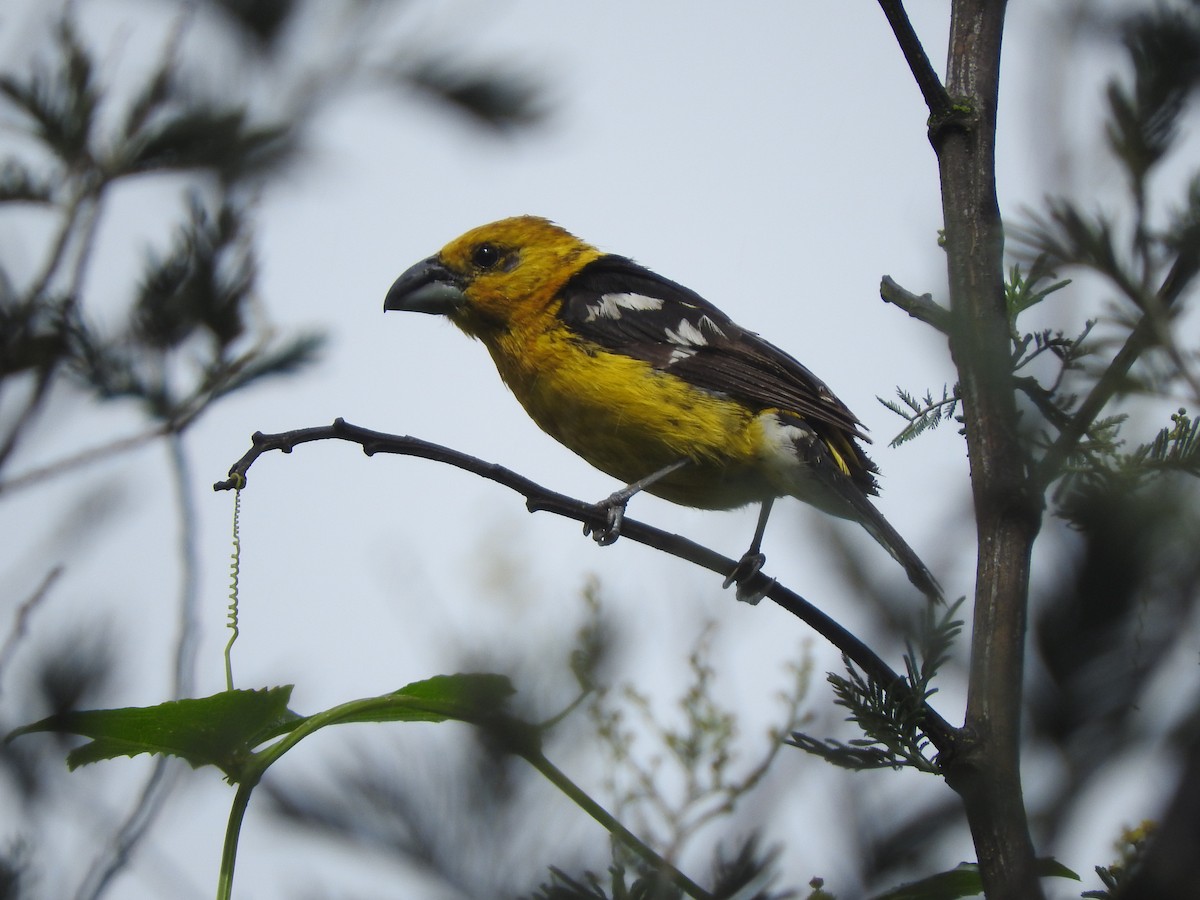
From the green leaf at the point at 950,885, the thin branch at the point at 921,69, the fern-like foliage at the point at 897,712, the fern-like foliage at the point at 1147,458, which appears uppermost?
the thin branch at the point at 921,69

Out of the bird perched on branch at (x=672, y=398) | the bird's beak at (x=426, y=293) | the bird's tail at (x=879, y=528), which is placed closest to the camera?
the bird's tail at (x=879, y=528)

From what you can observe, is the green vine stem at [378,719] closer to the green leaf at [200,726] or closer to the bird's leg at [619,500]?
the green leaf at [200,726]

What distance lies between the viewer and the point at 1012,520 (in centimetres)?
174

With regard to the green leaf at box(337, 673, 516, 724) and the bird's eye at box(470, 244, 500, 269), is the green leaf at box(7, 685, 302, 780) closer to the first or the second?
the green leaf at box(337, 673, 516, 724)

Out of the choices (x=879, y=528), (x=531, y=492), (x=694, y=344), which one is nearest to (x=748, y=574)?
(x=879, y=528)

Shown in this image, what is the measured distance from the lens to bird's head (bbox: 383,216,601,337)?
4.94m

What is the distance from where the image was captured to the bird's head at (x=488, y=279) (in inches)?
195

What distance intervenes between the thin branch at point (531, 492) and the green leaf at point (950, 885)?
0.29m

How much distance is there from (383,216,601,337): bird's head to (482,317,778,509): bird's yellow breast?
40 centimetres

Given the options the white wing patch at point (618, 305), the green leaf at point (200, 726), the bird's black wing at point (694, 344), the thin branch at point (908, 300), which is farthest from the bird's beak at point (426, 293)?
the green leaf at point (200, 726)

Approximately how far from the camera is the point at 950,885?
1.40m

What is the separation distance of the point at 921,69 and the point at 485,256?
322 centimetres

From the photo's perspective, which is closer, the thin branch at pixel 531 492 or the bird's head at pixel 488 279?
the thin branch at pixel 531 492

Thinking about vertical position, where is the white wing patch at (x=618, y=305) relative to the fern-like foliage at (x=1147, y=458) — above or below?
above
